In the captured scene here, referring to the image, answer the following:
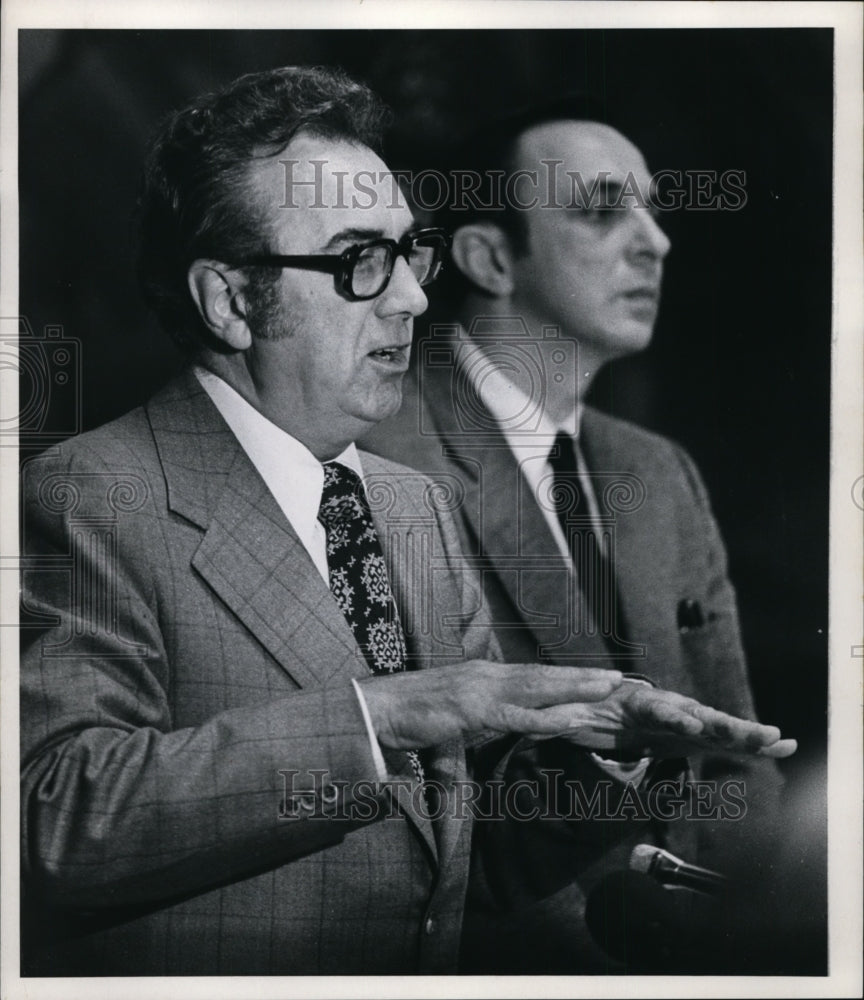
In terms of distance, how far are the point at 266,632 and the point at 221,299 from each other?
0.86 m

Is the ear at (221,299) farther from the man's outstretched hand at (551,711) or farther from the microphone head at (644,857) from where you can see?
the microphone head at (644,857)

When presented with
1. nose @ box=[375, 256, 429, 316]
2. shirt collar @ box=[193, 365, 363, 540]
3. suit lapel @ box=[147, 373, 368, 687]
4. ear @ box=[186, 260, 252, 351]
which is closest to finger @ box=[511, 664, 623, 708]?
suit lapel @ box=[147, 373, 368, 687]

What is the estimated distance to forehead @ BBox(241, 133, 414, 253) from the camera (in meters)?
3.22

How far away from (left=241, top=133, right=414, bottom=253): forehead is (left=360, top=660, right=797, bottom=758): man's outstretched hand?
3.80 feet

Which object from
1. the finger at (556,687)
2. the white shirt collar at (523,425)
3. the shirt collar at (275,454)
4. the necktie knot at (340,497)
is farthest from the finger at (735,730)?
the shirt collar at (275,454)

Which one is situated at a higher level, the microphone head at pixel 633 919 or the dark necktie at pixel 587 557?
the dark necktie at pixel 587 557

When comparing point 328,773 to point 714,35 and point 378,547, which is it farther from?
point 714,35

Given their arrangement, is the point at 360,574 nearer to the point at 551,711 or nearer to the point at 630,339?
the point at 551,711

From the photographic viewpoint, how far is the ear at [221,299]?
3223mm

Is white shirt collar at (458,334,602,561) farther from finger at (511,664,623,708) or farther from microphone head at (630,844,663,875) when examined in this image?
microphone head at (630,844,663,875)

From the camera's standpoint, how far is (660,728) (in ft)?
10.9

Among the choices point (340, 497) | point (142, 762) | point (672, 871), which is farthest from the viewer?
point (672, 871)

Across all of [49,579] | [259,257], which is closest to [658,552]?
[259,257]

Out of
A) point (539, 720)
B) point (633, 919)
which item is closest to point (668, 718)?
point (539, 720)
